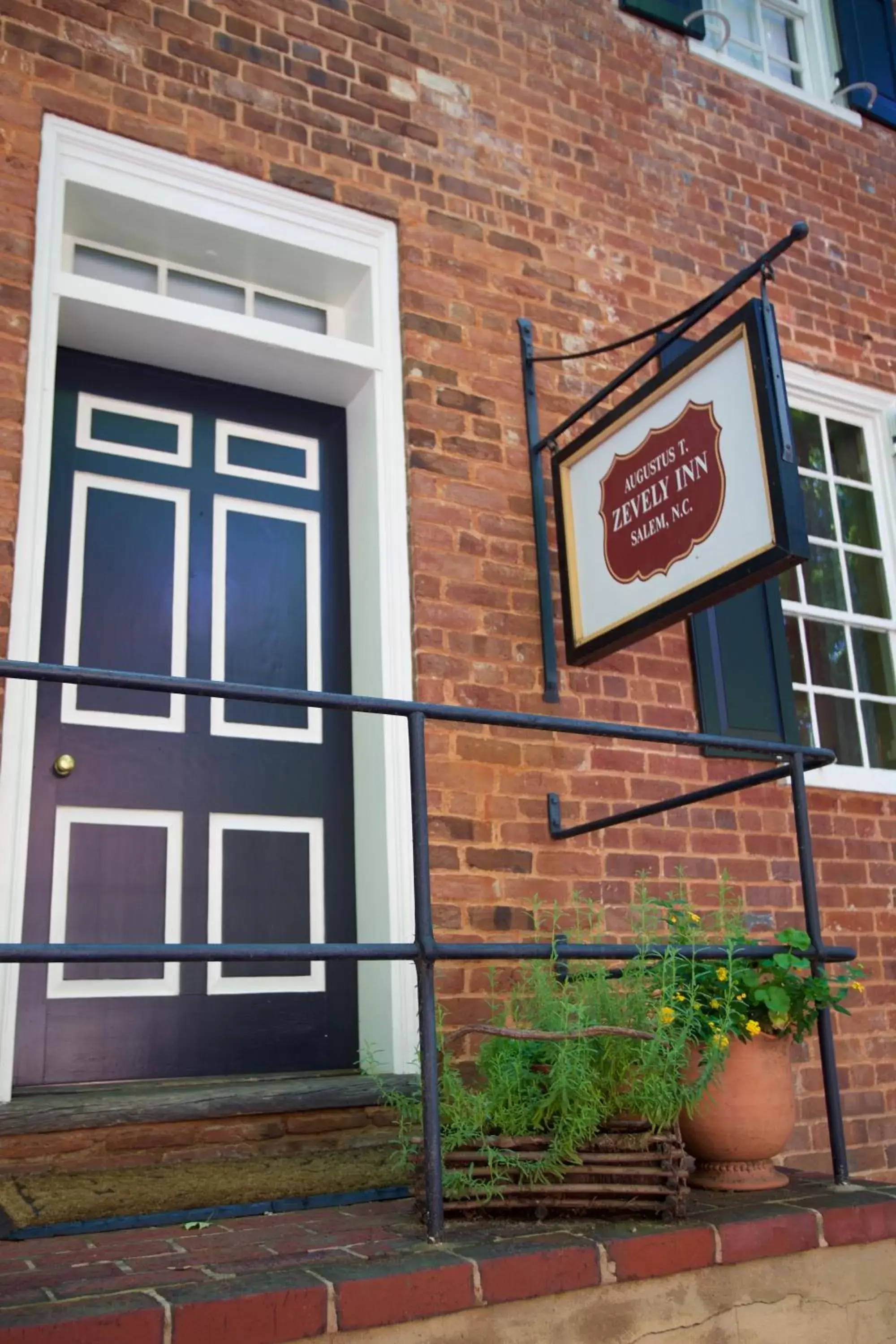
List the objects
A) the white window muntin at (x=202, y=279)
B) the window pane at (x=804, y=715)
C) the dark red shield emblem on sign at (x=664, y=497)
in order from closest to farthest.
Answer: the dark red shield emblem on sign at (x=664, y=497)
the white window muntin at (x=202, y=279)
the window pane at (x=804, y=715)

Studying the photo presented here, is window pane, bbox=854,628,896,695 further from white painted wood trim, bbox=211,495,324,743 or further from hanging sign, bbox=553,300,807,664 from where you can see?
white painted wood trim, bbox=211,495,324,743

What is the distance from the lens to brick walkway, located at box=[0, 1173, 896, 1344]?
1.74m

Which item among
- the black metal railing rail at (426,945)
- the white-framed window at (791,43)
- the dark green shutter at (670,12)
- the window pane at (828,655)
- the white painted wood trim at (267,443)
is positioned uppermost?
the white-framed window at (791,43)

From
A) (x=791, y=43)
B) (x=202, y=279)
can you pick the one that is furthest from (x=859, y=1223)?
(x=791, y=43)

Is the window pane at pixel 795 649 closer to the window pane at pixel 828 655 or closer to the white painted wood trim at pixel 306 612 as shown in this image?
the window pane at pixel 828 655

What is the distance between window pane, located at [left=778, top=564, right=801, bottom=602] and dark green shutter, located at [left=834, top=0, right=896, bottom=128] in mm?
2721

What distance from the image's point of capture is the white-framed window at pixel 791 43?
A: 19.4ft

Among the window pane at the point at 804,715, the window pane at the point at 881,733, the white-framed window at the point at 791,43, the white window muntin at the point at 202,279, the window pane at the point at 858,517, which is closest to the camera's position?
the white window muntin at the point at 202,279

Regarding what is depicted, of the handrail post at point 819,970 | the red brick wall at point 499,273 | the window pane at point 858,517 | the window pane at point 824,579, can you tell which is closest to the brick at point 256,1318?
the handrail post at point 819,970

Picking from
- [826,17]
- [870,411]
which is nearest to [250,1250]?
[870,411]

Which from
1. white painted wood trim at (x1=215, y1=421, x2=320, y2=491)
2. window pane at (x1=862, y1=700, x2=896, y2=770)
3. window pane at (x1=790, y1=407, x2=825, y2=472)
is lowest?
window pane at (x1=862, y1=700, x2=896, y2=770)

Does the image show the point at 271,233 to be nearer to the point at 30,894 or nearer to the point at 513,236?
the point at 513,236

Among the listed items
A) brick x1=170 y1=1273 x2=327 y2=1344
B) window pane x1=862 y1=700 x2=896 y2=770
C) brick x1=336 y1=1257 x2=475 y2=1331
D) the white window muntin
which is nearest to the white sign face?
the white window muntin

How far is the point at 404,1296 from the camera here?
1883 millimetres
